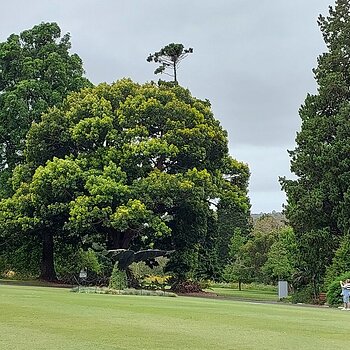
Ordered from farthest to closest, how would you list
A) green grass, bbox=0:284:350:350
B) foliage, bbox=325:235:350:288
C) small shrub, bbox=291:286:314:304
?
1. small shrub, bbox=291:286:314:304
2. foliage, bbox=325:235:350:288
3. green grass, bbox=0:284:350:350

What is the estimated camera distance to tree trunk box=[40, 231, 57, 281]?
38125 mm

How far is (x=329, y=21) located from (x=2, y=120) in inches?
833

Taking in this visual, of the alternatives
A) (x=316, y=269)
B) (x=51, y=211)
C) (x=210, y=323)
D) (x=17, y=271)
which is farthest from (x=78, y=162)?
(x=210, y=323)

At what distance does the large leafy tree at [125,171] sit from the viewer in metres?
32.4

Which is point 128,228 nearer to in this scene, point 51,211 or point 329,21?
point 51,211

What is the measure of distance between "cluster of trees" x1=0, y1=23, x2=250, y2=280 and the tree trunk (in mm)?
74

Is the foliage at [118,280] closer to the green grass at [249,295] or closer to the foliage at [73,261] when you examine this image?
the green grass at [249,295]

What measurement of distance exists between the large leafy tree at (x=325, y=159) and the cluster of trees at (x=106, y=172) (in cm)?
582

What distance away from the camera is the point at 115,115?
118 ft

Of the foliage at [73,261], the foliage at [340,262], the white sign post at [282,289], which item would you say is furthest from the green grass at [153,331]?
the foliage at [73,261]

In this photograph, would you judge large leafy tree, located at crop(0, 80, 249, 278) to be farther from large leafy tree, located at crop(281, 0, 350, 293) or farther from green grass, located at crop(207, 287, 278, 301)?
large leafy tree, located at crop(281, 0, 350, 293)

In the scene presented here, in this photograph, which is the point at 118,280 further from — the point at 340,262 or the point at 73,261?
the point at 73,261

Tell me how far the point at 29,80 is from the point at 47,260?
1162cm

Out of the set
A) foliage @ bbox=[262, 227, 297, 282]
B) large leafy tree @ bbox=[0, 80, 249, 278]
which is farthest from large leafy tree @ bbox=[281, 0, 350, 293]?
foliage @ bbox=[262, 227, 297, 282]
